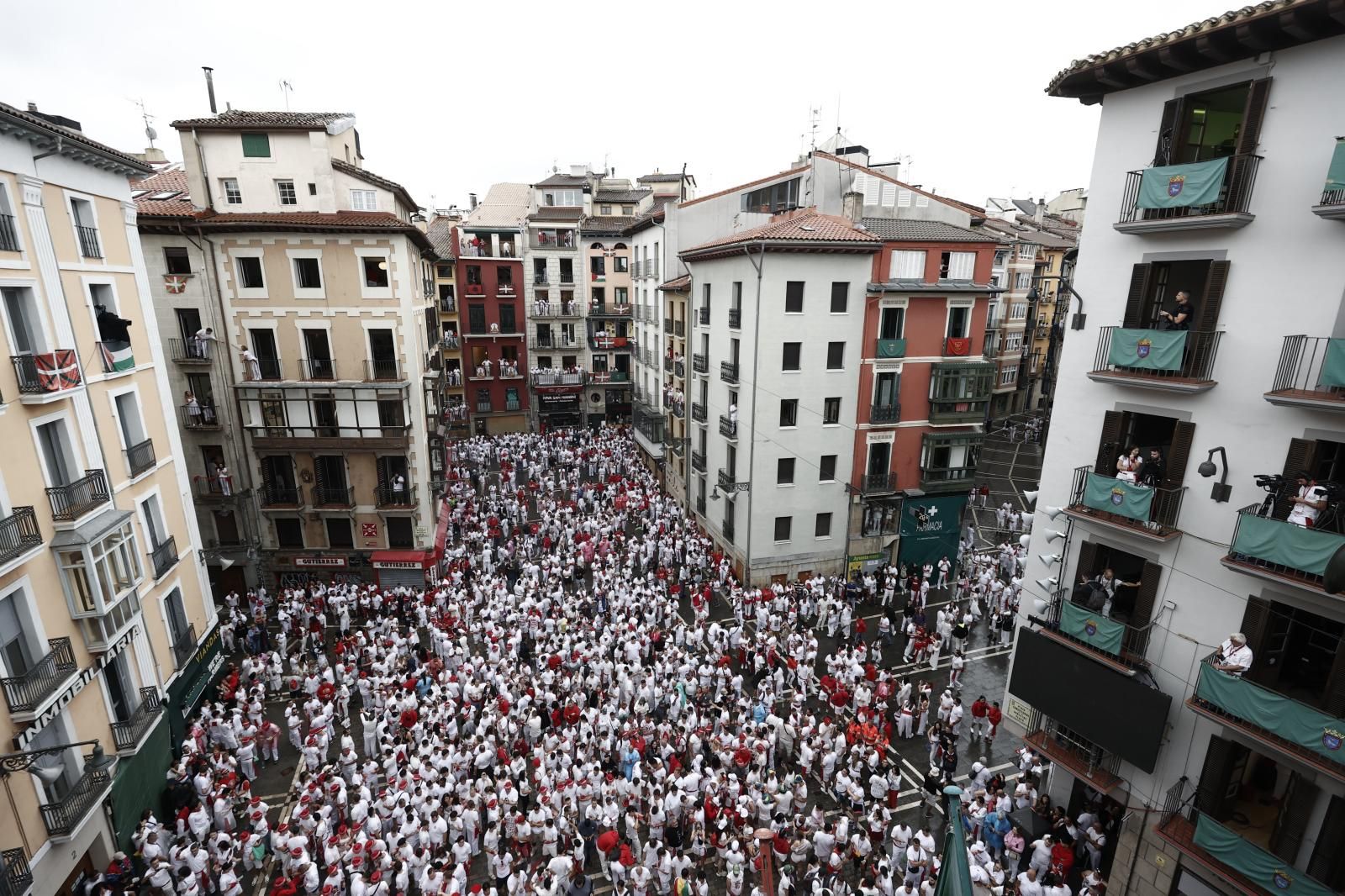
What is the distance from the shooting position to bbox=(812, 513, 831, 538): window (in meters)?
29.6

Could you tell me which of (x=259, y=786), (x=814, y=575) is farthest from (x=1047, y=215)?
(x=259, y=786)

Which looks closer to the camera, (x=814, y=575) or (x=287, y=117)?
(x=287, y=117)

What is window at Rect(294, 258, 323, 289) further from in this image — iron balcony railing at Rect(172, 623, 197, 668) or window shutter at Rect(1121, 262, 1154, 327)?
window shutter at Rect(1121, 262, 1154, 327)

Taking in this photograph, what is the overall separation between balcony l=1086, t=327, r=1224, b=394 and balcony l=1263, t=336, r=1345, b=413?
1097mm

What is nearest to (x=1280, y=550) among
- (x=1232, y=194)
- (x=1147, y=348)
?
(x=1147, y=348)

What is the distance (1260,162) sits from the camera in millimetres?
11672

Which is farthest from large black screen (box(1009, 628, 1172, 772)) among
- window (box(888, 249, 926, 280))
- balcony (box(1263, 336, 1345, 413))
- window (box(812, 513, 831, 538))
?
window (box(888, 249, 926, 280))

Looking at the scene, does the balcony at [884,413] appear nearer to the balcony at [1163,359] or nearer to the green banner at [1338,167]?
the balcony at [1163,359]

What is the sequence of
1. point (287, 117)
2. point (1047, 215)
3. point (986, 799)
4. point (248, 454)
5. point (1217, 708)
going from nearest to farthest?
point (1217, 708)
point (986, 799)
point (287, 117)
point (248, 454)
point (1047, 215)

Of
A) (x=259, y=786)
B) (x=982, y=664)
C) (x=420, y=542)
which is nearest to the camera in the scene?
(x=259, y=786)

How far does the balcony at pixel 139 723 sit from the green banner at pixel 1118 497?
23649mm

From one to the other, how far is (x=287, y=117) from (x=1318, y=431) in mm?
33549

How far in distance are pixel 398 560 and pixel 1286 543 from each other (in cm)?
2939

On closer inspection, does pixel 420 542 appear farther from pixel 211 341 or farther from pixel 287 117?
pixel 287 117
